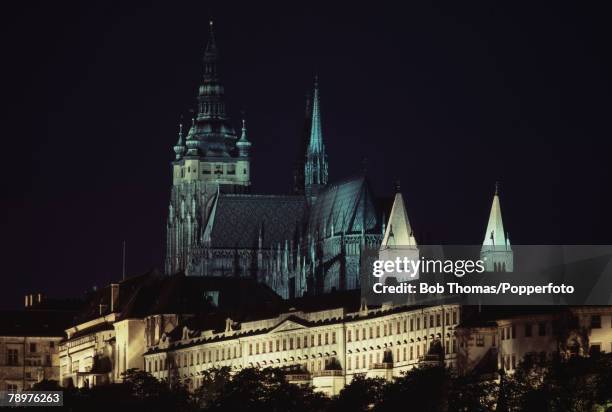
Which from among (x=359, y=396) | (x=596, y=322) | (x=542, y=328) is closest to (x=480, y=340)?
(x=542, y=328)

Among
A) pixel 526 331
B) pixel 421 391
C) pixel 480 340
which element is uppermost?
pixel 480 340

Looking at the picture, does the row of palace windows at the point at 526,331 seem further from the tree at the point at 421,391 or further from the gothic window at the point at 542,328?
the tree at the point at 421,391

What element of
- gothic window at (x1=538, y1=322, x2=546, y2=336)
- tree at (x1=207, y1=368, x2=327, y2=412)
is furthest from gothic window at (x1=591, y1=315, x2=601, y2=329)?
tree at (x1=207, y1=368, x2=327, y2=412)

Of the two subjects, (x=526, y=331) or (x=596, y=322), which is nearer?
(x=596, y=322)

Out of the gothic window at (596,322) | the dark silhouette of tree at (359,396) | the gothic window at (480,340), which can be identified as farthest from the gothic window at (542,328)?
the dark silhouette of tree at (359,396)

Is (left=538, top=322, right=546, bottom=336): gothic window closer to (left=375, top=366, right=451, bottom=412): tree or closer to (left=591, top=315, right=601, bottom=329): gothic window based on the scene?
(left=591, top=315, right=601, bottom=329): gothic window

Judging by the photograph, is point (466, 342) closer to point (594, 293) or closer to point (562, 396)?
point (594, 293)

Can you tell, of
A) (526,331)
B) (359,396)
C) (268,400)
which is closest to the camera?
(526,331)

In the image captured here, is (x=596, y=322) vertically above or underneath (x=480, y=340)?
underneath

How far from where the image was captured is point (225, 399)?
198250mm

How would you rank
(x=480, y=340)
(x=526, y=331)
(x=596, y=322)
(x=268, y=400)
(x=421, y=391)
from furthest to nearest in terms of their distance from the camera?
(x=480, y=340), (x=268, y=400), (x=526, y=331), (x=596, y=322), (x=421, y=391)

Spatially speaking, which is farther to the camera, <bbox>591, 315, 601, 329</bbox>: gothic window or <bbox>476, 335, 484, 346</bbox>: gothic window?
<bbox>476, 335, 484, 346</bbox>: gothic window

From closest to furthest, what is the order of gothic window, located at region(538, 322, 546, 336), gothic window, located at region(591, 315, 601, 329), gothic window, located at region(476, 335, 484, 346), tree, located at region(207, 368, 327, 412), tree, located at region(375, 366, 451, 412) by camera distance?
1. tree, located at region(375, 366, 451, 412)
2. gothic window, located at region(591, 315, 601, 329)
3. gothic window, located at region(538, 322, 546, 336)
4. tree, located at region(207, 368, 327, 412)
5. gothic window, located at region(476, 335, 484, 346)

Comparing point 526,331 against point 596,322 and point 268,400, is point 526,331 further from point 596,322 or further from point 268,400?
point 268,400
